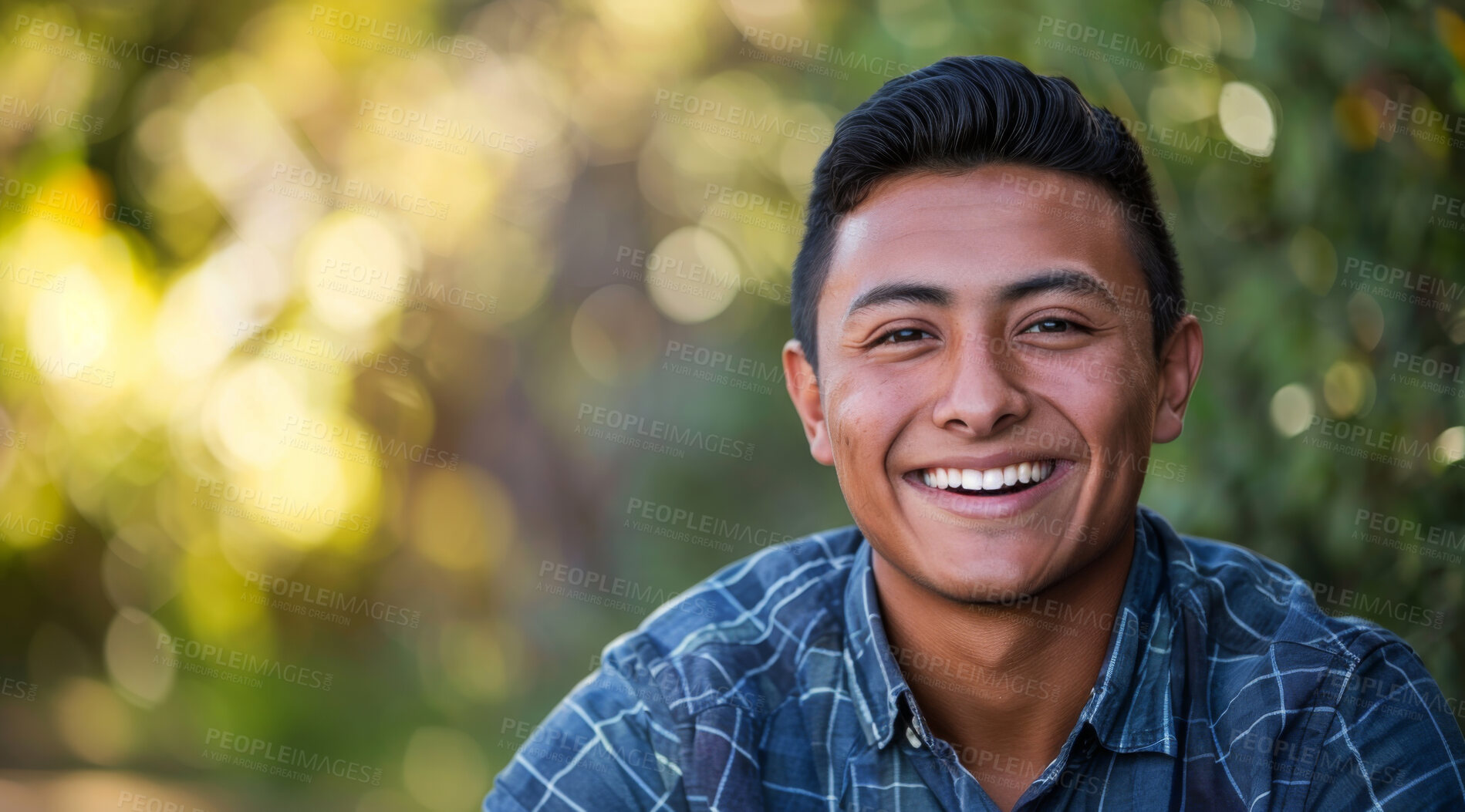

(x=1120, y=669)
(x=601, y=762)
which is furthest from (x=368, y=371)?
(x=1120, y=669)

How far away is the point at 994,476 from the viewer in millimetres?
1878

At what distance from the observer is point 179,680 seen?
5680 mm

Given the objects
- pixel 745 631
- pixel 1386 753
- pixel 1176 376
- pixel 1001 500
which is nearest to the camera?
pixel 1386 753

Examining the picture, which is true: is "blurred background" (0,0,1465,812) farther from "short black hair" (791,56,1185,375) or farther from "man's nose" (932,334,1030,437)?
"man's nose" (932,334,1030,437)

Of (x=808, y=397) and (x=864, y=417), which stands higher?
(x=808, y=397)

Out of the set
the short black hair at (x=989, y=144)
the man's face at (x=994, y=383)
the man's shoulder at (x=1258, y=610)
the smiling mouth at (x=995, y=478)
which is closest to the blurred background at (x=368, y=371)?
the short black hair at (x=989, y=144)

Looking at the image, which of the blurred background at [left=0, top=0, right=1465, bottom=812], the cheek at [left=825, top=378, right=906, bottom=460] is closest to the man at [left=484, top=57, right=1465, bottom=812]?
the cheek at [left=825, top=378, right=906, bottom=460]

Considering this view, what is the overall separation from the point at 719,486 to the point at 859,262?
336 centimetres

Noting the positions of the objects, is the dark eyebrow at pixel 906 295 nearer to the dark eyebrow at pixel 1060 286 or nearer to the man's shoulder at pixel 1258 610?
the dark eyebrow at pixel 1060 286

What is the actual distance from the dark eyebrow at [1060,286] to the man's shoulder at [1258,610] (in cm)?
59

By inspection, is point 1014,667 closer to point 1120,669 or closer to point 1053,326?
point 1120,669

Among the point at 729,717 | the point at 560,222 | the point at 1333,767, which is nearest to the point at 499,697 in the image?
the point at 560,222

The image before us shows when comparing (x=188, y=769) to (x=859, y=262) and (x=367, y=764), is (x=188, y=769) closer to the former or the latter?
(x=367, y=764)

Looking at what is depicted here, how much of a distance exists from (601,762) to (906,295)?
976 millimetres
